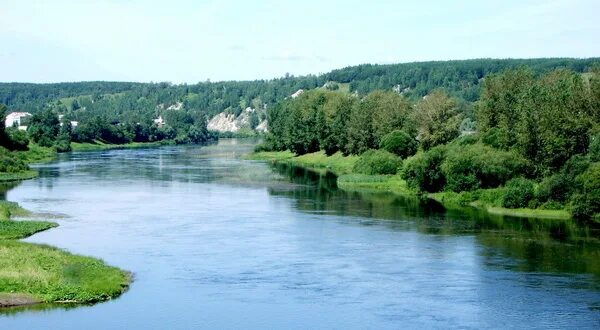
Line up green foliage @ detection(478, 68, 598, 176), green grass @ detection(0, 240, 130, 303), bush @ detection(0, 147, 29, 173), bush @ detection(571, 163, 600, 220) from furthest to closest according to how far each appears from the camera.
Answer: bush @ detection(0, 147, 29, 173) → green foliage @ detection(478, 68, 598, 176) → bush @ detection(571, 163, 600, 220) → green grass @ detection(0, 240, 130, 303)

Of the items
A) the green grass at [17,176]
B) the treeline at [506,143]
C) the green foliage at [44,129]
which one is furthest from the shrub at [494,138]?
the green foliage at [44,129]

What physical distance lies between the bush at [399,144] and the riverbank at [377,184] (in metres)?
6.17

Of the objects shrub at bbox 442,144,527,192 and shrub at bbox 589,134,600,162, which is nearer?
shrub at bbox 589,134,600,162

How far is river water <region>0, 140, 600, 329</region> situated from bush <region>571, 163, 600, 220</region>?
2841 mm

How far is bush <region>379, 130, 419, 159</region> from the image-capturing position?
110 meters

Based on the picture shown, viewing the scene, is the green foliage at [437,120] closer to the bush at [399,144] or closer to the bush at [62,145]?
the bush at [399,144]

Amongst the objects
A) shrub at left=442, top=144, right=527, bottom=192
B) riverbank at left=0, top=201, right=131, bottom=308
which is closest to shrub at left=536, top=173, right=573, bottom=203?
shrub at left=442, top=144, right=527, bottom=192

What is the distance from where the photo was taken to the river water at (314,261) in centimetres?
4025

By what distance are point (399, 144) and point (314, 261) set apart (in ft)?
196

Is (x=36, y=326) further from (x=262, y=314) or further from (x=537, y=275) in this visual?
(x=537, y=275)

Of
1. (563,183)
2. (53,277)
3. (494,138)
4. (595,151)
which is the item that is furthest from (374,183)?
(53,277)

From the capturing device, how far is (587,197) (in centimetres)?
6931

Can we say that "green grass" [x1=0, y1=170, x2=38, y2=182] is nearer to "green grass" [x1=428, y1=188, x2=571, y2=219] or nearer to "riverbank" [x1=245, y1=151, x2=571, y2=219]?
"riverbank" [x1=245, y1=151, x2=571, y2=219]

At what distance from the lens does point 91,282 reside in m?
45.3
